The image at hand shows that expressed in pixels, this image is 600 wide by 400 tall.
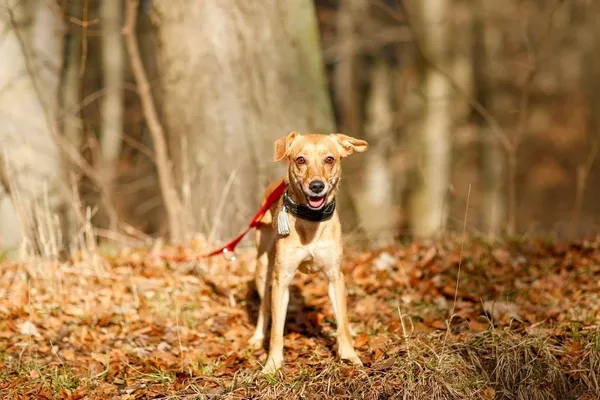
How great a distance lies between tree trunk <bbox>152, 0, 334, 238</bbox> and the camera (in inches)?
324

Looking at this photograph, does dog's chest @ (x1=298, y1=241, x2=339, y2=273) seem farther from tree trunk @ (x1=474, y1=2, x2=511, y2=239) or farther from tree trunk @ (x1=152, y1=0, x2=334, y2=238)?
tree trunk @ (x1=474, y1=2, x2=511, y2=239)

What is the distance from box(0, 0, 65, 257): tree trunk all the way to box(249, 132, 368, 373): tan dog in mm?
3688

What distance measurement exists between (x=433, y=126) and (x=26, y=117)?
840 centimetres

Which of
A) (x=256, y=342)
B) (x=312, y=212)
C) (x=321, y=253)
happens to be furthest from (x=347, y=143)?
(x=256, y=342)

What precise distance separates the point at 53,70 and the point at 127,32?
3.75ft

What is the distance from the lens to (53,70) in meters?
8.81

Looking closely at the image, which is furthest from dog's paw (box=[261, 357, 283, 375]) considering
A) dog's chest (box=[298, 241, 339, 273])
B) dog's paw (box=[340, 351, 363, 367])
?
dog's chest (box=[298, 241, 339, 273])

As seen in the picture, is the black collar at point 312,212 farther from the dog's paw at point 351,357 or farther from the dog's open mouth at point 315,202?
the dog's paw at point 351,357

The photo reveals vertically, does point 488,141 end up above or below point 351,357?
below

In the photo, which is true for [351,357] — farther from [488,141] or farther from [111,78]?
[488,141]

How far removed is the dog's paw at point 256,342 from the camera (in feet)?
19.0

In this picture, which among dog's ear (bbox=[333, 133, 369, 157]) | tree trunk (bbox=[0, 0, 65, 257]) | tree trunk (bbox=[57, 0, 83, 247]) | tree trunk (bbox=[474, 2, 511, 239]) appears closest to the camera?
dog's ear (bbox=[333, 133, 369, 157])

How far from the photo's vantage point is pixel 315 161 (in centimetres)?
496

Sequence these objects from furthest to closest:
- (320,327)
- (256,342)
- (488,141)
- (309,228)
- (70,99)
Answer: (488,141) → (70,99) → (320,327) → (256,342) → (309,228)
